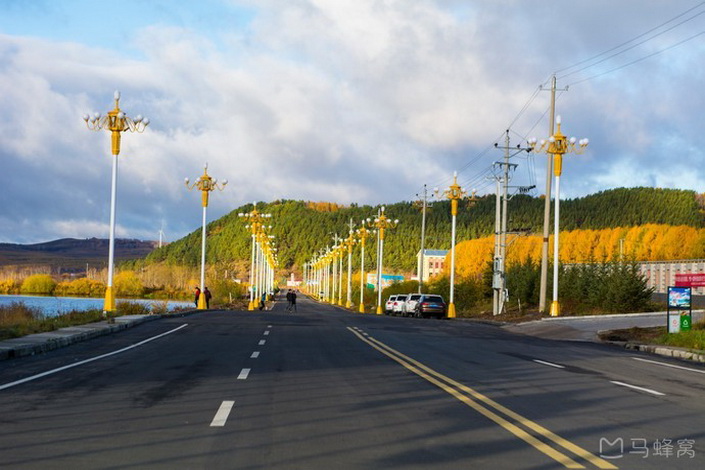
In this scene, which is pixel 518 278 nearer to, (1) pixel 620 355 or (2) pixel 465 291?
(2) pixel 465 291

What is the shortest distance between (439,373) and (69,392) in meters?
7.33

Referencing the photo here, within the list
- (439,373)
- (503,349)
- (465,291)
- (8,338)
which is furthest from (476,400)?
(465,291)

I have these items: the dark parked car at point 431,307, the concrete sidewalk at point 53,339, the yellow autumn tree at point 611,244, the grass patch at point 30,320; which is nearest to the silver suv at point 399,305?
the dark parked car at point 431,307

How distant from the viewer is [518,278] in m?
A: 62.9

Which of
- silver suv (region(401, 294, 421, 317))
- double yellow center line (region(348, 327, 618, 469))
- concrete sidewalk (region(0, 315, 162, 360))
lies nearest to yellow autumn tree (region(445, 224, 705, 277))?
silver suv (region(401, 294, 421, 317))

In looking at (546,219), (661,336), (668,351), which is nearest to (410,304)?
(546,219)

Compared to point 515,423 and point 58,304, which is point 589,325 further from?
point 58,304

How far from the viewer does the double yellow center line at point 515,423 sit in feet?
28.3

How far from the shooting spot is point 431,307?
2413 inches

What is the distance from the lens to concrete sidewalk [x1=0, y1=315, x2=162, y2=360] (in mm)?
20186

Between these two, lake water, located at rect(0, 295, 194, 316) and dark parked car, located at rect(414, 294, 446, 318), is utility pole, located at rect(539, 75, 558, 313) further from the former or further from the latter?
lake water, located at rect(0, 295, 194, 316)

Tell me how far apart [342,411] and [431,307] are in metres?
50.0

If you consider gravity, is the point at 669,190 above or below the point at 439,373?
above

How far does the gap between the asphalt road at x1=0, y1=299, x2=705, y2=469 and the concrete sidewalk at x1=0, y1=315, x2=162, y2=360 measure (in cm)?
65
